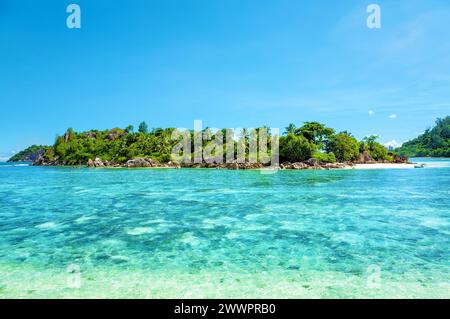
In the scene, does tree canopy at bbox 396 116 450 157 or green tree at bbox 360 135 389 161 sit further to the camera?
tree canopy at bbox 396 116 450 157

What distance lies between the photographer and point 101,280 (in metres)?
7.11

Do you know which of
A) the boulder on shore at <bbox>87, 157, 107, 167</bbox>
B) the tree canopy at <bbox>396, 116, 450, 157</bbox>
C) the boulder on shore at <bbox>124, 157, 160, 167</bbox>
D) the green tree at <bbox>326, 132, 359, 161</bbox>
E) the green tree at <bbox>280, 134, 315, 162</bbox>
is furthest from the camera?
the tree canopy at <bbox>396, 116, 450, 157</bbox>

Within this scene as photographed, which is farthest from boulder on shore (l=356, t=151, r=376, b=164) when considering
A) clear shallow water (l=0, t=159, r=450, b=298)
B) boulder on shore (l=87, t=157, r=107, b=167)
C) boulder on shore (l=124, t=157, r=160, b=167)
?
boulder on shore (l=87, t=157, r=107, b=167)

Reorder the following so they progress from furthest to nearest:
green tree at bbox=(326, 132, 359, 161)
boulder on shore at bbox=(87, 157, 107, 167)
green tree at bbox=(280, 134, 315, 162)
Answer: boulder on shore at bbox=(87, 157, 107, 167)
green tree at bbox=(326, 132, 359, 161)
green tree at bbox=(280, 134, 315, 162)

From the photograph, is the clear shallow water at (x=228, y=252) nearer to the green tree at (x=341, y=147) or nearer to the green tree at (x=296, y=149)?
the green tree at (x=296, y=149)

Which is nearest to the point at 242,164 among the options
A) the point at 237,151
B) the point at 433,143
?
the point at 237,151

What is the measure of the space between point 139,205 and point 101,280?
12577 mm

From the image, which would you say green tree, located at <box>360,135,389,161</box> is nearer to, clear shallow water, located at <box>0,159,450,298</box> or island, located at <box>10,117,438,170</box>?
island, located at <box>10,117,438,170</box>

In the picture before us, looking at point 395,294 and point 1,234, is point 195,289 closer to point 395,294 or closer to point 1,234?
point 395,294

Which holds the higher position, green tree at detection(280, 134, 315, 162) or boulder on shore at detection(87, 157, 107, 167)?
green tree at detection(280, 134, 315, 162)

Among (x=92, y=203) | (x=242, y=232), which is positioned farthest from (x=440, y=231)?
(x=92, y=203)

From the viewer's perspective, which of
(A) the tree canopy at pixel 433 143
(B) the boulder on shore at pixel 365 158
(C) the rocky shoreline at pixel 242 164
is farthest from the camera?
(A) the tree canopy at pixel 433 143

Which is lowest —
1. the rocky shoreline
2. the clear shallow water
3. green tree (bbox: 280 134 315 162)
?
the clear shallow water

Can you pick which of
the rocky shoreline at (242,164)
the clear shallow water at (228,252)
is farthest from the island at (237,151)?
the clear shallow water at (228,252)
